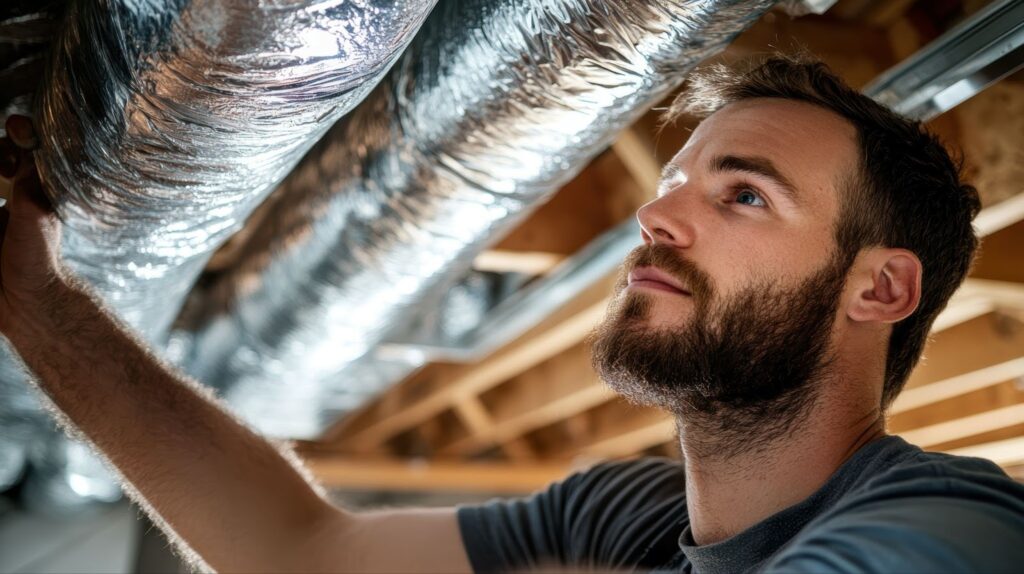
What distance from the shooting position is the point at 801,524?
3.62ft

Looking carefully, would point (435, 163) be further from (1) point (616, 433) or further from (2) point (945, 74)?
(1) point (616, 433)

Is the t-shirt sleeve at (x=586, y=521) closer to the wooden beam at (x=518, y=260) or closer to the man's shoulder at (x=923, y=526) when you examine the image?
the man's shoulder at (x=923, y=526)

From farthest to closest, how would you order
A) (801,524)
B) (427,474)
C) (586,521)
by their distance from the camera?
(427,474) → (586,521) → (801,524)

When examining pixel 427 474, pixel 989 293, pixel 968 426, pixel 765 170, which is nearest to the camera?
pixel 765 170

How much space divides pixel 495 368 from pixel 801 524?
1.95 meters

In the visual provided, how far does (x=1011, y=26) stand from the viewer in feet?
3.56

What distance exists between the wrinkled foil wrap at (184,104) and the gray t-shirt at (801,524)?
1.97ft

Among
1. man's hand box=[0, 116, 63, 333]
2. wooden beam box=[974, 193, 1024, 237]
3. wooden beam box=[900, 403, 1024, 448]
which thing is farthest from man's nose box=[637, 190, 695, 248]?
wooden beam box=[900, 403, 1024, 448]

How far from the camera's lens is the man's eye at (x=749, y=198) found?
1.21m

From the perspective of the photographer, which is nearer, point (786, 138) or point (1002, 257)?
point (786, 138)

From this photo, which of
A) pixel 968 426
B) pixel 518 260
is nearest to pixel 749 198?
pixel 518 260

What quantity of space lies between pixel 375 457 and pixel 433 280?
8.04ft

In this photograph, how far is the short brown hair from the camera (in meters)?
1.24

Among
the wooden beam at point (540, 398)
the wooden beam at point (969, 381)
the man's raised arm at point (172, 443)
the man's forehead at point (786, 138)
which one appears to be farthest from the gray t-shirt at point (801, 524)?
the wooden beam at point (540, 398)
